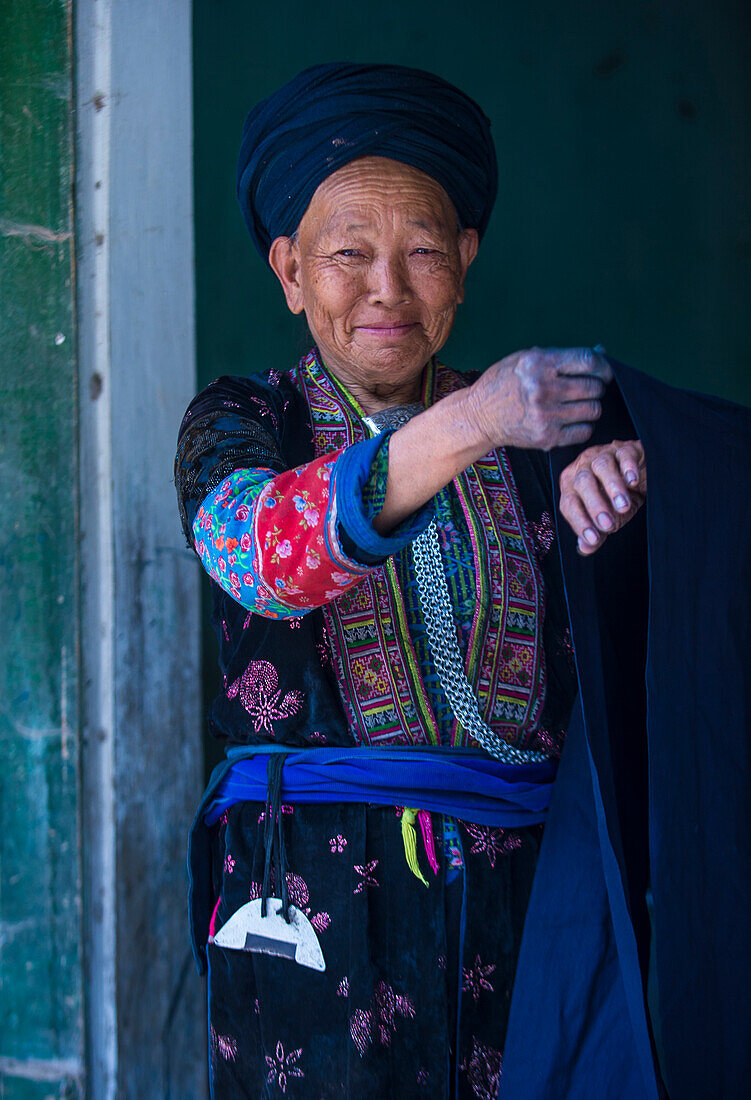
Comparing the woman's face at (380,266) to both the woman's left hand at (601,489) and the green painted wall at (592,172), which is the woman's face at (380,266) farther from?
the green painted wall at (592,172)

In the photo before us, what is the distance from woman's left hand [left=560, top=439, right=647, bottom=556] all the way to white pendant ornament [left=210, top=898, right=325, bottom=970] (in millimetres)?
660

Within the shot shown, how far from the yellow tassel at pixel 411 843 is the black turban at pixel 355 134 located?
962 millimetres

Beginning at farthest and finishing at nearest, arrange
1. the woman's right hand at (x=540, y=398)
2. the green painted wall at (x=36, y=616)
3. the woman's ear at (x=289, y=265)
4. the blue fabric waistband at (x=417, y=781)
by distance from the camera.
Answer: the green painted wall at (x=36, y=616)
the woman's ear at (x=289, y=265)
the blue fabric waistband at (x=417, y=781)
the woman's right hand at (x=540, y=398)

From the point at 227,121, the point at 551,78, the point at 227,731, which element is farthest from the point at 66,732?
the point at 551,78

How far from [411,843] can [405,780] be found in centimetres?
9

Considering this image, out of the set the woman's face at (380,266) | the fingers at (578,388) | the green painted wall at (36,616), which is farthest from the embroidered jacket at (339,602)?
the green painted wall at (36,616)

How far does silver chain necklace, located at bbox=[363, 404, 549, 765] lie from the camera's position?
53.6 inches

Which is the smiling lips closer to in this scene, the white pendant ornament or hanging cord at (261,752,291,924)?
hanging cord at (261,752,291,924)

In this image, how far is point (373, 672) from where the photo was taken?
137 cm

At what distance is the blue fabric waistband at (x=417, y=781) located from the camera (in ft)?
4.27

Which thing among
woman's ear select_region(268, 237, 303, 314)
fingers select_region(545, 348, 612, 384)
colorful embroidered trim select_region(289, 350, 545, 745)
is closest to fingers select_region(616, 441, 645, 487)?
fingers select_region(545, 348, 612, 384)

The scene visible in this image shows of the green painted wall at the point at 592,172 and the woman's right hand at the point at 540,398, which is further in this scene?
the green painted wall at the point at 592,172

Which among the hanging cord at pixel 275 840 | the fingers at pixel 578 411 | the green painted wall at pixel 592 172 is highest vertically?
the green painted wall at pixel 592 172

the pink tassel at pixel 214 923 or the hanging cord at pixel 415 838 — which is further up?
the hanging cord at pixel 415 838
